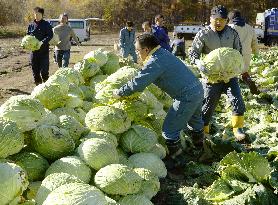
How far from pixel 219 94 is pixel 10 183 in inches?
139

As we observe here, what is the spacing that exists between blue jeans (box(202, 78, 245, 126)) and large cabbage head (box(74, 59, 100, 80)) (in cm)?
166

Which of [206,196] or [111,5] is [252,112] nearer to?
[206,196]

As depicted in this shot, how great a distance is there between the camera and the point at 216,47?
19.7 feet

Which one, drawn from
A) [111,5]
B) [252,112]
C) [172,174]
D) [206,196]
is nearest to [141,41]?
[172,174]

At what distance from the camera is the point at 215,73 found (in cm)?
562

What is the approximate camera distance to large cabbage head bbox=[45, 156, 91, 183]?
365cm

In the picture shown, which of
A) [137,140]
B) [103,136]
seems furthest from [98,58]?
[103,136]

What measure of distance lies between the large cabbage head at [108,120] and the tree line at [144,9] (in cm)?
4549

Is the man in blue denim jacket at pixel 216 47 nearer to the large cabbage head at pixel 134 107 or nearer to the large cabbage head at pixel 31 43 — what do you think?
the large cabbage head at pixel 134 107

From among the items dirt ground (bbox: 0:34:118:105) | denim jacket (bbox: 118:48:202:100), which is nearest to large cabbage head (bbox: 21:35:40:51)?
dirt ground (bbox: 0:34:118:105)

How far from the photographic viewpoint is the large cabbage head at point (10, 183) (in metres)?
3.02

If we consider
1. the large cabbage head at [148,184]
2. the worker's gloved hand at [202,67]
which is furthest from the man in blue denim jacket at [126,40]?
the large cabbage head at [148,184]

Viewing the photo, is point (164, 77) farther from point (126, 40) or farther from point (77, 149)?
point (126, 40)

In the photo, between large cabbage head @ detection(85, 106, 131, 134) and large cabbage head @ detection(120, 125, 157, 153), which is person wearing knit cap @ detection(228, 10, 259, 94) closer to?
large cabbage head @ detection(120, 125, 157, 153)
